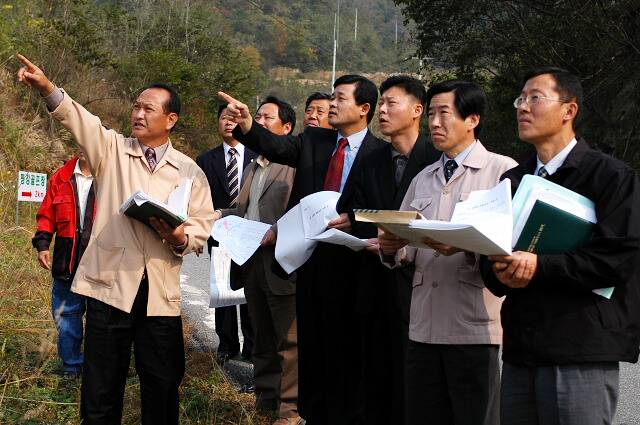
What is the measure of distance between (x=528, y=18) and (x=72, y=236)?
43.4 ft

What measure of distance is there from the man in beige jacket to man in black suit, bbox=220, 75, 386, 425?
0.66 m

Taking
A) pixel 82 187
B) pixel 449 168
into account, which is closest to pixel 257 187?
pixel 82 187

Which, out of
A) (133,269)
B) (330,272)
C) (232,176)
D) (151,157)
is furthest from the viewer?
(232,176)

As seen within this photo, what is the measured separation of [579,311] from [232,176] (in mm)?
4789

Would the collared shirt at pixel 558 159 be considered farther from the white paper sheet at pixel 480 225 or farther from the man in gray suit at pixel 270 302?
the man in gray suit at pixel 270 302

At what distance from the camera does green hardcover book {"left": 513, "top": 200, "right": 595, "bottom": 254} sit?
111 inches

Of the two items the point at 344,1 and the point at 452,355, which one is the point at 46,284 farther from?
the point at 344,1

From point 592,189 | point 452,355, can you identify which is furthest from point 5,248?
point 592,189

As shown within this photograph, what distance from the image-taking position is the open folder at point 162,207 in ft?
12.5

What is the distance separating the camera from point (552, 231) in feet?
9.48

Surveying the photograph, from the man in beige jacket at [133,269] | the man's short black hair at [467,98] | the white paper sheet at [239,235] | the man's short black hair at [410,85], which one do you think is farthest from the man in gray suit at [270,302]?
the man's short black hair at [467,98]

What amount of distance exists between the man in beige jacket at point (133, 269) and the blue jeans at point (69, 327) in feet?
6.07

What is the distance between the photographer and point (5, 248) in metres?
9.70

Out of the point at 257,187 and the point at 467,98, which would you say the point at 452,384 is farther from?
the point at 257,187
